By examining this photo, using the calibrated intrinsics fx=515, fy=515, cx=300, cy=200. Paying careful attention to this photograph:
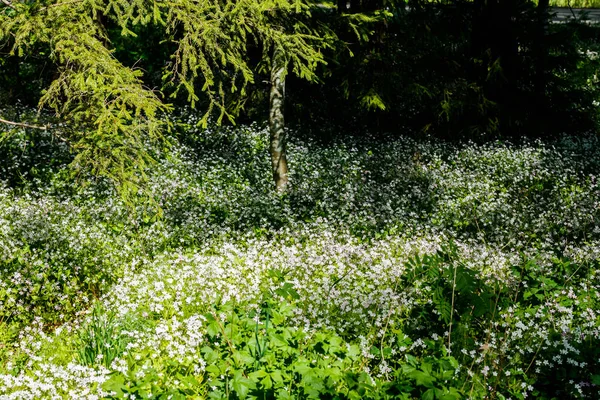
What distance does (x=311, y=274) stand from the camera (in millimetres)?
6871

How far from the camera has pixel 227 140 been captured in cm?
1248

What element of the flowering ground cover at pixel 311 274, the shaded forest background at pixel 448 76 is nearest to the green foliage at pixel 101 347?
the flowering ground cover at pixel 311 274

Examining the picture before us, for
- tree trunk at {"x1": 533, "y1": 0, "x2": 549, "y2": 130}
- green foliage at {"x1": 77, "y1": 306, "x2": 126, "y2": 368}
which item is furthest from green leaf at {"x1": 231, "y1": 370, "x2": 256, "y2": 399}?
tree trunk at {"x1": 533, "y1": 0, "x2": 549, "y2": 130}

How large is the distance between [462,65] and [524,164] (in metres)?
3.00

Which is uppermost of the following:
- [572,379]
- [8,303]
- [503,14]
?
[503,14]

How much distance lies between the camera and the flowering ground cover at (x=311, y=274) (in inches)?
165

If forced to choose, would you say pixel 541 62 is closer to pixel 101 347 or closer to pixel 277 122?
pixel 277 122

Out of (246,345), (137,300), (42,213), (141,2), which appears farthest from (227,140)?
(246,345)

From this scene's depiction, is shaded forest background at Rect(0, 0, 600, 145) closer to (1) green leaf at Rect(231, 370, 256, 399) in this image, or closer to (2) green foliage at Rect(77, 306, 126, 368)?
(2) green foliage at Rect(77, 306, 126, 368)

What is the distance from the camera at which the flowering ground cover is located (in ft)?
13.7

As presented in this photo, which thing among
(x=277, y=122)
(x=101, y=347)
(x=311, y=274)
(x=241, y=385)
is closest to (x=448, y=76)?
(x=277, y=122)

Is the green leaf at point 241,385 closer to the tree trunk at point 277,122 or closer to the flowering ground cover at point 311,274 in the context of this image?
the flowering ground cover at point 311,274

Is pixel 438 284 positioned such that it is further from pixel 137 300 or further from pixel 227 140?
pixel 227 140

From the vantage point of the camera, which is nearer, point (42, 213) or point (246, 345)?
point (246, 345)
